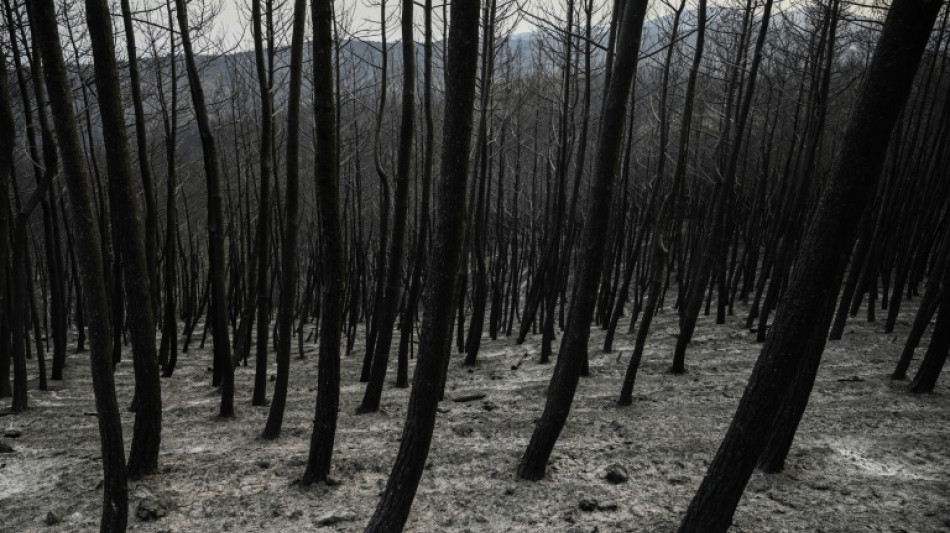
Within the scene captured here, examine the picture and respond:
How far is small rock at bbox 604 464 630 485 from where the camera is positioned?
331cm

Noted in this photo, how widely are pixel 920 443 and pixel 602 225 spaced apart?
224 cm

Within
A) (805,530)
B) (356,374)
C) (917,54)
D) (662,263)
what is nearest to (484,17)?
(662,263)

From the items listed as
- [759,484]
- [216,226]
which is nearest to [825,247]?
[759,484]

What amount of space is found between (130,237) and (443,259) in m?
1.71

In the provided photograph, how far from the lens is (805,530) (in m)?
2.63

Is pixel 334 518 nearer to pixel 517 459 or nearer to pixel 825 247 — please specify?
pixel 517 459

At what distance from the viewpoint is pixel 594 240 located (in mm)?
3221

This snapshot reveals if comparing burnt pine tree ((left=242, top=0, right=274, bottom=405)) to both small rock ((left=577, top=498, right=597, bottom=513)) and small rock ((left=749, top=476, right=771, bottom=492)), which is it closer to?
small rock ((left=577, top=498, right=597, bottom=513))

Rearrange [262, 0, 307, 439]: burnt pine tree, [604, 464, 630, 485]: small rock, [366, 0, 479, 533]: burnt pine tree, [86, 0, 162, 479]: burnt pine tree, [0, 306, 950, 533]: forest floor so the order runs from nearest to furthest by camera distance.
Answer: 1. [366, 0, 479, 533]: burnt pine tree
2. [86, 0, 162, 479]: burnt pine tree
3. [0, 306, 950, 533]: forest floor
4. [604, 464, 630, 485]: small rock
5. [262, 0, 307, 439]: burnt pine tree

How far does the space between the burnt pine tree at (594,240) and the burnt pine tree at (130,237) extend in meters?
2.11

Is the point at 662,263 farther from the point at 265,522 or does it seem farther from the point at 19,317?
the point at 19,317

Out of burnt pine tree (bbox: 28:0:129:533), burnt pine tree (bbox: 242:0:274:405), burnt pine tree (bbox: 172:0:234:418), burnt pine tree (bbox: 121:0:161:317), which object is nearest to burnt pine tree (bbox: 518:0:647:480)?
burnt pine tree (bbox: 28:0:129:533)

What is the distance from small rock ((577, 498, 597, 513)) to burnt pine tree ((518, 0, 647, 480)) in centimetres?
37

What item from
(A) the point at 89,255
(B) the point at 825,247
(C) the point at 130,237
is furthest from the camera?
(C) the point at 130,237
